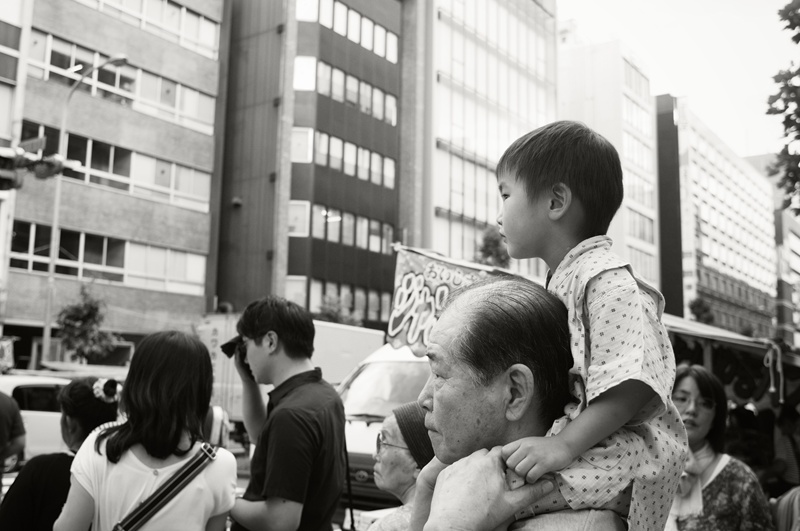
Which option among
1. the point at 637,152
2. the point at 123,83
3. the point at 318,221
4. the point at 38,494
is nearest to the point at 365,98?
the point at 318,221

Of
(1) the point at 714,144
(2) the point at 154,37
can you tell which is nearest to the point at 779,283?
(1) the point at 714,144

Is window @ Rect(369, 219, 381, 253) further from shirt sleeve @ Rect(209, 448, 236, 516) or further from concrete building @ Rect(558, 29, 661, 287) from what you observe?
shirt sleeve @ Rect(209, 448, 236, 516)

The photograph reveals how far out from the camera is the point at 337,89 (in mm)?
42344

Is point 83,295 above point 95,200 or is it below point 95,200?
below

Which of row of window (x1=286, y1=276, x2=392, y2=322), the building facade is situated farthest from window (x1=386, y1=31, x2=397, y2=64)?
row of window (x1=286, y1=276, x2=392, y2=322)

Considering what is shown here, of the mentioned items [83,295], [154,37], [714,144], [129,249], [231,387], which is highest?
[714,144]

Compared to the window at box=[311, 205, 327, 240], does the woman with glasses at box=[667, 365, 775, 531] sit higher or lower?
lower

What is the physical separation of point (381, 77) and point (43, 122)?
20.6 m

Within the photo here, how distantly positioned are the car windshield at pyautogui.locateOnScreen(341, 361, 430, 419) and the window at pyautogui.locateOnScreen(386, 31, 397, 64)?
38.2 metres

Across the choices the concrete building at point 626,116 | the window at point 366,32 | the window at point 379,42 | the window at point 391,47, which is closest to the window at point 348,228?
the window at point 366,32

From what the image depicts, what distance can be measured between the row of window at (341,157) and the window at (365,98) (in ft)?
7.50

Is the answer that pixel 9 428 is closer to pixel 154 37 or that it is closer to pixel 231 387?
pixel 231 387

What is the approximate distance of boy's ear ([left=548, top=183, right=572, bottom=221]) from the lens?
1819mm

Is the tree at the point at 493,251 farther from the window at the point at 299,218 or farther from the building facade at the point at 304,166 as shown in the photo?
the window at the point at 299,218
